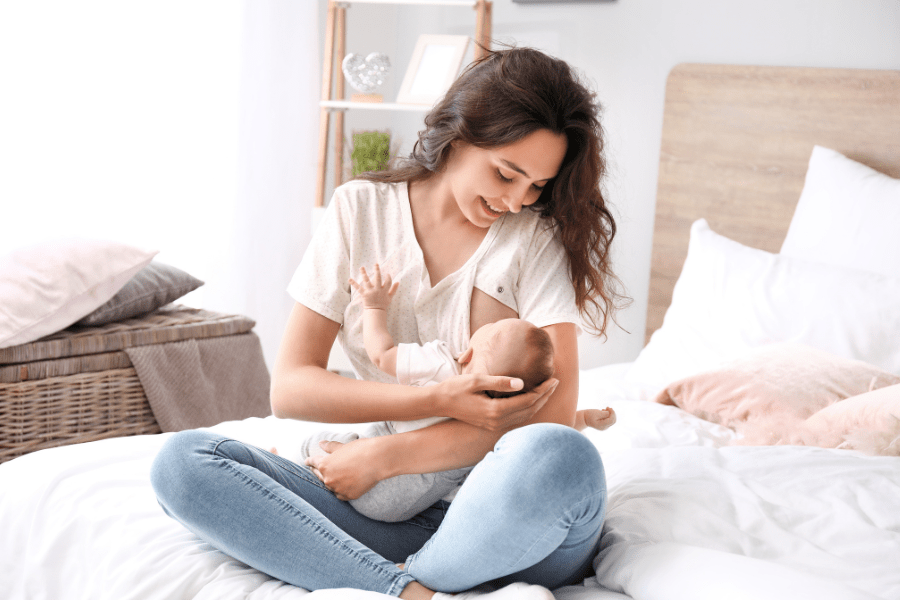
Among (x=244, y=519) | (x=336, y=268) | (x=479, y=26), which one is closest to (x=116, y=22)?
(x=479, y=26)

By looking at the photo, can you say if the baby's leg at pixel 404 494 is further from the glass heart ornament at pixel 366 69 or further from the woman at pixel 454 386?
the glass heart ornament at pixel 366 69

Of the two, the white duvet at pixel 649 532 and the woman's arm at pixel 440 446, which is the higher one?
the woman's arm at pixel 440 446

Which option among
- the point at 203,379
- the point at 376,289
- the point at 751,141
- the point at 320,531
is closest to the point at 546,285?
the point at 376,289

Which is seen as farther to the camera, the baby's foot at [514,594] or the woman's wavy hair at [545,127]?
the woman's wavy hair at [545,127]

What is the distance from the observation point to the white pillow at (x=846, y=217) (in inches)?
78.2

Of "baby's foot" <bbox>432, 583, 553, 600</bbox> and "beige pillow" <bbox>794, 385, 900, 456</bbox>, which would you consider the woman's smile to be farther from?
"beige pillow" <bbox>794, 385, 900, 456</bbox>

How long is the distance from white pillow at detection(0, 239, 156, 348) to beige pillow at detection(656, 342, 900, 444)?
135 cm

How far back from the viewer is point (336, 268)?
129cm

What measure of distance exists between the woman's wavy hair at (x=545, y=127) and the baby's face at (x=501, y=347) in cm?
23

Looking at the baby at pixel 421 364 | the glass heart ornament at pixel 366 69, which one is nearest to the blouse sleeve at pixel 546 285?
the baby at pixel 421 364

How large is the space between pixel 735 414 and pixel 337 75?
6.77 ft

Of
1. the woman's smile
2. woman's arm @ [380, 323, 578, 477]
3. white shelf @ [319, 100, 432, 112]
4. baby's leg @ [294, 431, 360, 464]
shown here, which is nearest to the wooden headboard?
white shelf @ [319, 100, 432, 112]

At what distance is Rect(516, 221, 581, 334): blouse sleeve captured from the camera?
1.23m

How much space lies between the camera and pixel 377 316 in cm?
121
